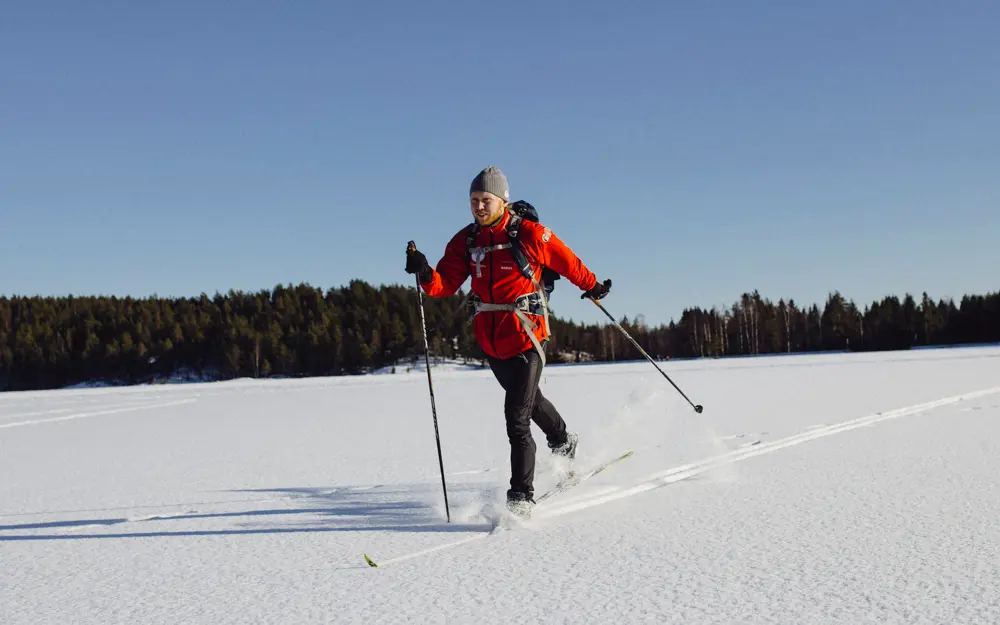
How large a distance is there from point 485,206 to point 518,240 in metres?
0.29

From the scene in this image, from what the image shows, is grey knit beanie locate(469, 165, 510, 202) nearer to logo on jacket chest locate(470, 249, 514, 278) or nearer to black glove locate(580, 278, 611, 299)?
logo on jacket chest locate(470, 249, 514, 278)

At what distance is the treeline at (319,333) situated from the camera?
94.2 metres

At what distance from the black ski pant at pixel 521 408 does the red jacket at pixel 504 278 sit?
0.08m

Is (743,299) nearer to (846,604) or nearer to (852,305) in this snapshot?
(852,305)

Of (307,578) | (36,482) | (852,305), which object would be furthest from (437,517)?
(852,305)

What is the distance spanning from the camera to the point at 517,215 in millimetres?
4738

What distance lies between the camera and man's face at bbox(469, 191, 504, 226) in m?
4.59

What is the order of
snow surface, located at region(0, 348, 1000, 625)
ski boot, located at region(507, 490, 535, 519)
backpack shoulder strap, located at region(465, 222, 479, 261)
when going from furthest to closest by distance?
backpack shoulder strap, located at region(465, 222, 479, 261) → ski boot, located at region(507, 490, 535, 519) → snow surface, located at region(0, 348, 1000, 625)

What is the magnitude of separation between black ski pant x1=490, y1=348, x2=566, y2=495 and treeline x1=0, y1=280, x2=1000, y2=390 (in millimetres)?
81743

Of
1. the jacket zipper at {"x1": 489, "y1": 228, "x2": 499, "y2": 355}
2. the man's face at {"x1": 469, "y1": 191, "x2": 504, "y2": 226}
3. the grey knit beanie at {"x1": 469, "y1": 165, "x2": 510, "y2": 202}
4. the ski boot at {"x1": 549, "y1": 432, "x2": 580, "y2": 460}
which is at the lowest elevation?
the ski boot at {"x1": 549, "y1": 432, "x2": 580, "y2": 460}

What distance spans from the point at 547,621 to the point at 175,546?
7.69ft

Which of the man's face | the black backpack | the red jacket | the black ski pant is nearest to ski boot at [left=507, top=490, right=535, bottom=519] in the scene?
the black ski pant

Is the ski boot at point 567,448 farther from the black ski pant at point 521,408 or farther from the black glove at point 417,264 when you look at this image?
the black glove at point 417,264

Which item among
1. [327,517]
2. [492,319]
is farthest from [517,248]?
[327,517]
